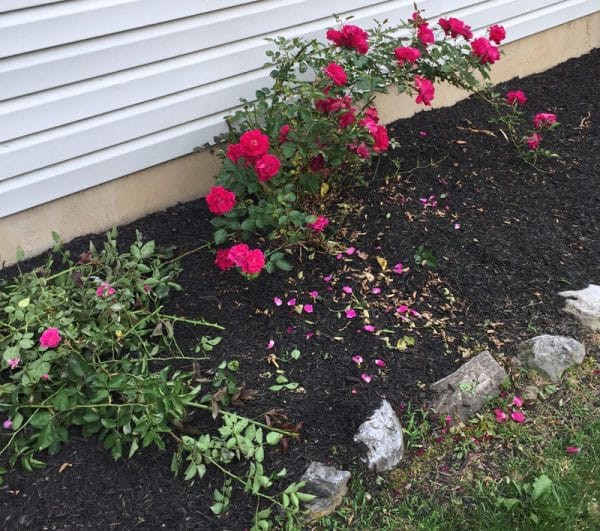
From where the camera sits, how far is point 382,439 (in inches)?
87.4

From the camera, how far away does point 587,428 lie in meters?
2.41

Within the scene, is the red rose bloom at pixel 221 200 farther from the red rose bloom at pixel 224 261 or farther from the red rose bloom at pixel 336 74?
the red rose bloom at pixel 336 74

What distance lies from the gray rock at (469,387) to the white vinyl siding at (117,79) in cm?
167

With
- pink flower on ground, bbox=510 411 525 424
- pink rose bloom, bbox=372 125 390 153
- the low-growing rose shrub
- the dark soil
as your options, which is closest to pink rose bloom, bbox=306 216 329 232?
the low-growing rose shrub

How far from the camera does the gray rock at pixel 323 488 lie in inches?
82.0

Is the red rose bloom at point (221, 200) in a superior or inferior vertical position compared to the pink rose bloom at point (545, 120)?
superior

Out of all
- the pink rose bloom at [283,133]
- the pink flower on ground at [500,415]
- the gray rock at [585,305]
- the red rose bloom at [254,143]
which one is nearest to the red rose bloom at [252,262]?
the red rose bloom at [254,143]

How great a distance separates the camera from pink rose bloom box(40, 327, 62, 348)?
6.93 ft

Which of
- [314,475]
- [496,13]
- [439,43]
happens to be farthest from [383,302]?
[496,13]

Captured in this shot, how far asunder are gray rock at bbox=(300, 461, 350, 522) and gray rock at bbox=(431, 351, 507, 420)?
0.51 meters

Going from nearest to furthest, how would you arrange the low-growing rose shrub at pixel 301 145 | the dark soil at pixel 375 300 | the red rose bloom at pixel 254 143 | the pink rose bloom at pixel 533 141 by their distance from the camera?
the dark soil at pixel 375 300
the red rose bloom at pixel 254 143
the low-growing rose shrub at pixel 301 145
the pink rose bloom at pixel 533 141

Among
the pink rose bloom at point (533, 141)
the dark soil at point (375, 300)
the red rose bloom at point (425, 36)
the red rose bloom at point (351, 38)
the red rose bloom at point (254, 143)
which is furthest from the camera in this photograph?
the pink rose bloom at point (533, 141)

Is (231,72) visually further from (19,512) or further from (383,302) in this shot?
(19,512)

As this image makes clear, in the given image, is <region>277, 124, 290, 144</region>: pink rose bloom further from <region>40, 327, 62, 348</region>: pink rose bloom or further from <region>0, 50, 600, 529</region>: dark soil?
<region>40, 327, 62, 348</region>: pink rose bloom
